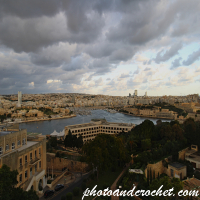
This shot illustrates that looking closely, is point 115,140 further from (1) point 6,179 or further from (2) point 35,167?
(1) point 6,179

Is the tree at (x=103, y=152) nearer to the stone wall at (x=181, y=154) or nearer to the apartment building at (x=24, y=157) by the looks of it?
the apartment building at (x=24, y=157)

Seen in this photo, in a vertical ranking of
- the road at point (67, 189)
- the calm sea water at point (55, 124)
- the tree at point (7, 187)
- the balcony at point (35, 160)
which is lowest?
the calm sea water at point (55, 124)

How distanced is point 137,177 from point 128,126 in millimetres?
8747

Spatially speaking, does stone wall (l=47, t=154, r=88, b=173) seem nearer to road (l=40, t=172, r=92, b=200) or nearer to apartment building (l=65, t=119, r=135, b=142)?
road (l=40, t=172, r=92, b=200)

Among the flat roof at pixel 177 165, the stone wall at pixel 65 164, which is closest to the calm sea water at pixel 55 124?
the stone wall at pixel 65 164

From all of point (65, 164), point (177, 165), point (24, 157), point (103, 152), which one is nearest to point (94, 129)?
point (65, 164)

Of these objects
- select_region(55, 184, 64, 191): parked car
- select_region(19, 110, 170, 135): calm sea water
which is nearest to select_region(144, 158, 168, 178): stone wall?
select_region(55, 184, 64, 191): parked car

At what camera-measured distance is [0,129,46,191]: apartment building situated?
4.82 metres

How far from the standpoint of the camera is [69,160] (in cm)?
796

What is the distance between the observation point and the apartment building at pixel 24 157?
4817 millimetres

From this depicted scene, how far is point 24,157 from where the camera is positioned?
536cm

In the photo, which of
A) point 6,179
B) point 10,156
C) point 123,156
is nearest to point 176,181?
point 123,156

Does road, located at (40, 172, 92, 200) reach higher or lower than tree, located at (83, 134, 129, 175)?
lower

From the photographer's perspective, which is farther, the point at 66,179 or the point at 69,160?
the point at 69,160
